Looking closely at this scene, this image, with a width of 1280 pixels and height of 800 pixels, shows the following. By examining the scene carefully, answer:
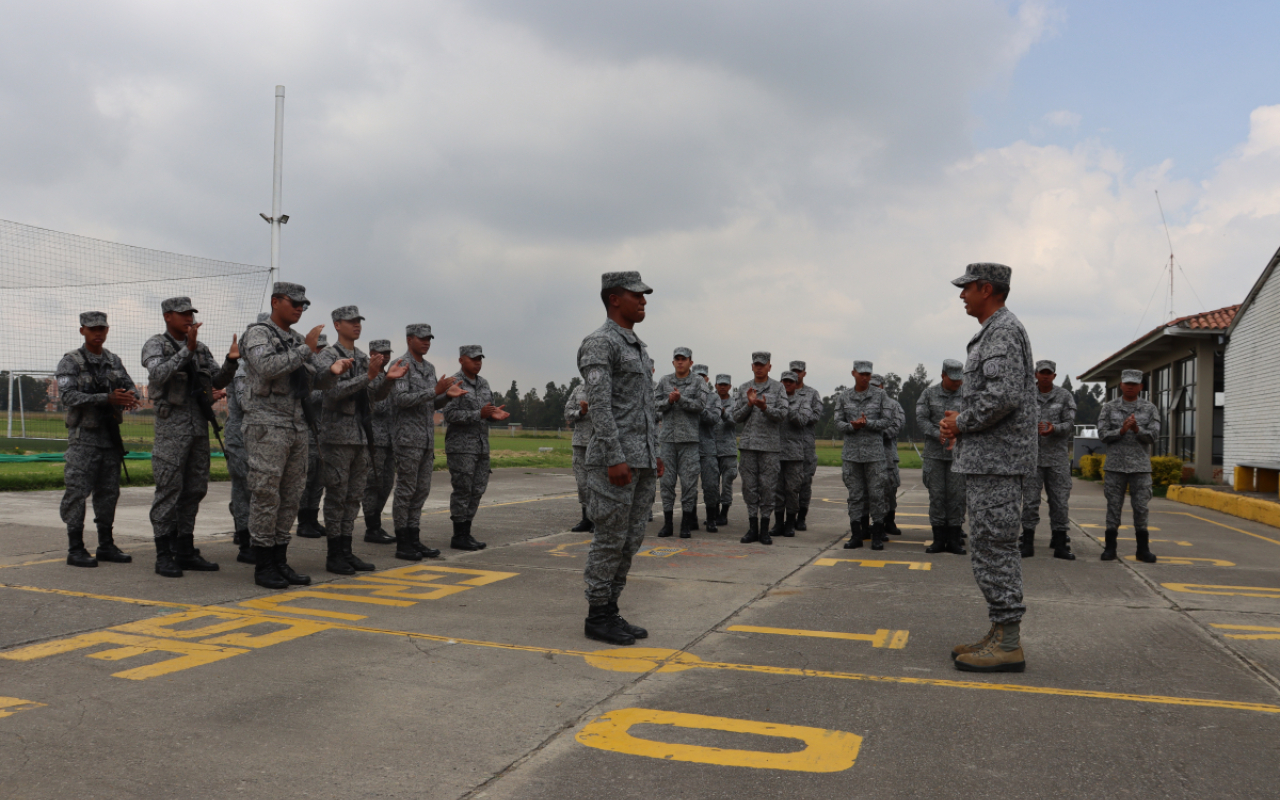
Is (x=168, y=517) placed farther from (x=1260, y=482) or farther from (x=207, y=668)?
(x=1260, y=482)

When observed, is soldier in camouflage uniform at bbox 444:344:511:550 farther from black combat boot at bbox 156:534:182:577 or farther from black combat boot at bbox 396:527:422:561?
black combat boot at bbox 156:534:182:577

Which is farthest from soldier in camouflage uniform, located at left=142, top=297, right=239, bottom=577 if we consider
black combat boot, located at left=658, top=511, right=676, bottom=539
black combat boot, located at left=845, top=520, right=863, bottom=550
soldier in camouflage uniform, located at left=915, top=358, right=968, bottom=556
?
soldier in camouflage uniform, located at left=915, top=358, right=968, bottom=556

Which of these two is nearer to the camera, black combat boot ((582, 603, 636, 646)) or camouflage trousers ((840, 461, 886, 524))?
black combat boot ((582, 603, 636, 646))

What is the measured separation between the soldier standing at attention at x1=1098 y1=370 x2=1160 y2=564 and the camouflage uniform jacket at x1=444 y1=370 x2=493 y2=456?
6042 mm

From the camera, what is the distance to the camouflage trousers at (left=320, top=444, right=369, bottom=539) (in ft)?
21.9

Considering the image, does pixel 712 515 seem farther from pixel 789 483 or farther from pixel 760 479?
pixel 760 479

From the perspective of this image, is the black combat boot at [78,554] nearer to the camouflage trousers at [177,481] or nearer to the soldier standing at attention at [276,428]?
the camouflage trousers at [177,481]

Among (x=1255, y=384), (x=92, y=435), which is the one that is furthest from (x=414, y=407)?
(x=1255, y=384)

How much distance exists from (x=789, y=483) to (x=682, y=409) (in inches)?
57.3

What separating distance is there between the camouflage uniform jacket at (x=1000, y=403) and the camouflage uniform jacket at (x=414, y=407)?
4602 mm

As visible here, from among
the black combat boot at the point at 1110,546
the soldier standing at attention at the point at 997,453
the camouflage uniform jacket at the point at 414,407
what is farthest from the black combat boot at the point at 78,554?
the black combat boot at the point at 1110,546

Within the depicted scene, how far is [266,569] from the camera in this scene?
6.00 meters

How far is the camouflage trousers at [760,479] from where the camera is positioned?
30.2 ft

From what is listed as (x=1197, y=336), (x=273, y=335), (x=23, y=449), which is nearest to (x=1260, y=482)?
(x=1197, y=336)
